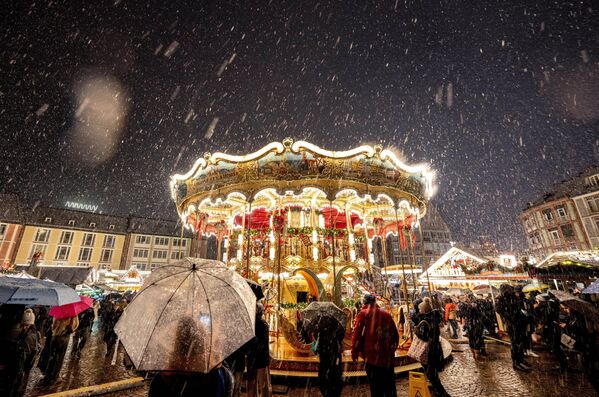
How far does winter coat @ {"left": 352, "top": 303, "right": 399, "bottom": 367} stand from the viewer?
4066 mm

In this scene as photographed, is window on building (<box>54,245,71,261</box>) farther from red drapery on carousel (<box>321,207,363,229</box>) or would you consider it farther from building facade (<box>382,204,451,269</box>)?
building facade (<box>382,204,451,269</box>)

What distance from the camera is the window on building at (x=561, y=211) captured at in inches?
1400

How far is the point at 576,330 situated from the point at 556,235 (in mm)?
43087

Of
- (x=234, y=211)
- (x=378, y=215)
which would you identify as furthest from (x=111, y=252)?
(x=378, y=215)

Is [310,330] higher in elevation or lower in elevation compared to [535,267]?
lower

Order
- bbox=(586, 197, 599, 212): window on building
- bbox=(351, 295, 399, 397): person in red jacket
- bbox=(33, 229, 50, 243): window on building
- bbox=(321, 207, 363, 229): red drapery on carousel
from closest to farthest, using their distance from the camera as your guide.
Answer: bbox=(351, 295, 399, 397): person in red jacket, bbox=(321, 207, 363, 229): red drapery on carousel, bbox=(586, 197, 599, 212): window on building, bbox=(33, 229, 50, 243): window on building

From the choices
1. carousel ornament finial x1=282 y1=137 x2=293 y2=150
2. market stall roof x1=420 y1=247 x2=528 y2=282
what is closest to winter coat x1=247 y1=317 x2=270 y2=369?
carousel ornament finial x1=282 y1=137 x2=293 y2=150

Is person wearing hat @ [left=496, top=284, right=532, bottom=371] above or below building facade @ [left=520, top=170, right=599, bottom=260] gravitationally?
below

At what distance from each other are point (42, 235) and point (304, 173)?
52.1m

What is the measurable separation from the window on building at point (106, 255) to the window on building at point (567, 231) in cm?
6819

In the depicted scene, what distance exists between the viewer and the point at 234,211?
585 inches

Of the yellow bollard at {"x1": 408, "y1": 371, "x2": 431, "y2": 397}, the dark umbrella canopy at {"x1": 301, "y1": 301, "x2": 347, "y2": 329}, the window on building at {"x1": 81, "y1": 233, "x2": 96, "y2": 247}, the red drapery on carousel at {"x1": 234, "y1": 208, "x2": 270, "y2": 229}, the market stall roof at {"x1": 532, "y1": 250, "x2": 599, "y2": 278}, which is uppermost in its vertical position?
the window on building at {"x1": 81, "y1": 233, "x2": 96, "y2": 247}

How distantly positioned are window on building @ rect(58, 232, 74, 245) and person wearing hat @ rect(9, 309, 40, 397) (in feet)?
169

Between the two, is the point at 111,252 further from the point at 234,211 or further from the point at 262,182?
the point at 262,182
